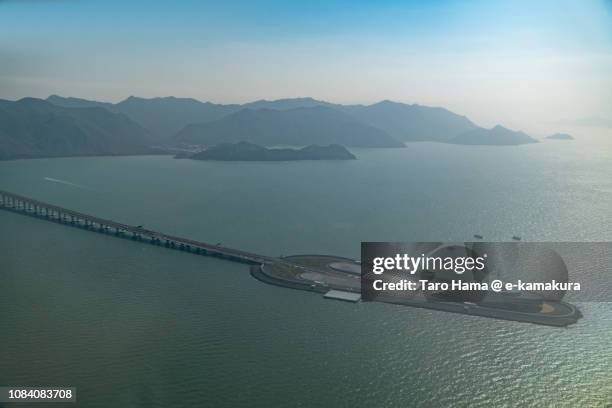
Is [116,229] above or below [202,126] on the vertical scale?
below

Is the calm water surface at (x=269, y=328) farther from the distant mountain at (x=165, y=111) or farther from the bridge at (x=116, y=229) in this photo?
the distant mountain at (x=165, y=111)

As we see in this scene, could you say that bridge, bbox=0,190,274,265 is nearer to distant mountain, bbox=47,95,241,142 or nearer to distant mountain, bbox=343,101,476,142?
distant mountain, bbox=47,95,241,142

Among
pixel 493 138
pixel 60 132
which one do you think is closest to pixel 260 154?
pixel 60 132

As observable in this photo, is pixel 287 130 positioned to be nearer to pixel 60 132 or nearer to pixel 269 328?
pixel 60 132

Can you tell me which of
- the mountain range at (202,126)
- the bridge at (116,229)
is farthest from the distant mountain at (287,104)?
the bridge at (116,229)

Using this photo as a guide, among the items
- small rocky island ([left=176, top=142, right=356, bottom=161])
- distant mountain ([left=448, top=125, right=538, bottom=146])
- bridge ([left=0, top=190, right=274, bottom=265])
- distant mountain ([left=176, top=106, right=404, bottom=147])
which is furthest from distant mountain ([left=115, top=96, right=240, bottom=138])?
bridge ([left=0, top=190, right=274, bottom=265])

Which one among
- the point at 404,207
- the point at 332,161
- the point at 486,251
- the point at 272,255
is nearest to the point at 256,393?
the point at 486,251
